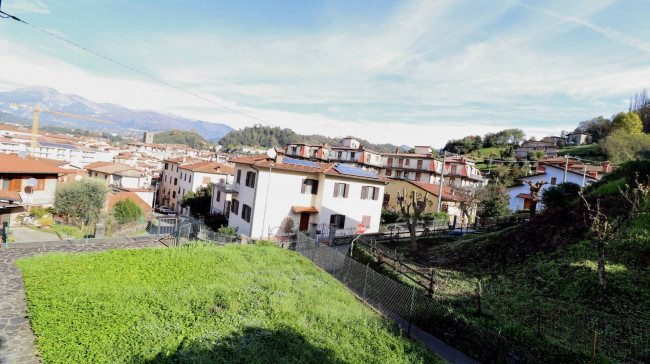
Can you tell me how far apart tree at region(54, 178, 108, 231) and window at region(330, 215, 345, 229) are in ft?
73.0

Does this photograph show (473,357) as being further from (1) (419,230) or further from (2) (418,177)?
(2) (418,177)

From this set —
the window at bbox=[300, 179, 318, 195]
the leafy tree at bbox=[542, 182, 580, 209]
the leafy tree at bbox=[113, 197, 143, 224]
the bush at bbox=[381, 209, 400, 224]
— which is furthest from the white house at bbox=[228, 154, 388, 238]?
the leafy tree at bbox=[113, 197, 143, 224]

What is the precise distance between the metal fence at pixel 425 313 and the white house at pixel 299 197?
34.9 feet

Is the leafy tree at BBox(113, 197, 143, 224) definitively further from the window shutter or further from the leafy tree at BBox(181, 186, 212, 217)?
the window shutter

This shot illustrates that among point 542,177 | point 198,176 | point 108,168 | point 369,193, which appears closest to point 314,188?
point 369,193

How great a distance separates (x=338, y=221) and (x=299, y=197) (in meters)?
4.17

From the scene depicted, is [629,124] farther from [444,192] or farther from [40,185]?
[40,185]

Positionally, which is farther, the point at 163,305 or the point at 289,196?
the point at 289,196

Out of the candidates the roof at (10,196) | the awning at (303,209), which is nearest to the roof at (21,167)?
the roof at (10,196)

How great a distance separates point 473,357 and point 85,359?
391 inches

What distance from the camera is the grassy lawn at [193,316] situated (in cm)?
757

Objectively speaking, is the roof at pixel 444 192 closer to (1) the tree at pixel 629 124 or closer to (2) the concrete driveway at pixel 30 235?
(2) the concrete driveway at pixel 30 235

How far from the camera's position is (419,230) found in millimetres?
27406

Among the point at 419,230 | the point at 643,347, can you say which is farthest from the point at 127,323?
the point at 419,230
